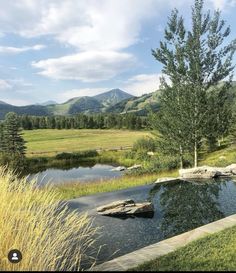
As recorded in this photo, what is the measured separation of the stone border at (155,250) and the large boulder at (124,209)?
3415 millimetres

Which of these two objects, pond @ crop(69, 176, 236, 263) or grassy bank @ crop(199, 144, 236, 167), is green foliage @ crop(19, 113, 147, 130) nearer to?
grassy bank @ crop(199, 144, 236, 167)

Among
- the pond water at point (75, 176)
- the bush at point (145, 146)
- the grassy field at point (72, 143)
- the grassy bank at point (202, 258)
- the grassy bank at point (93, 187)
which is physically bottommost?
the pond water at point (75, 176)

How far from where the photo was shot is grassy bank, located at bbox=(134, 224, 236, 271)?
6.04 metres

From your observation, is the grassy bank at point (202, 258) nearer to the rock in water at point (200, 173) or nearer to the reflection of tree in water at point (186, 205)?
the reflection of tree in water at point (186, 205)

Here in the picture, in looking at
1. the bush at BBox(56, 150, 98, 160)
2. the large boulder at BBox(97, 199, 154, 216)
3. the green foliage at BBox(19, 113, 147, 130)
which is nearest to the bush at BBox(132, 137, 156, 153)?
the bush at BBox(56, 150, 98, 160)

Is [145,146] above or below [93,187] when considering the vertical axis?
below

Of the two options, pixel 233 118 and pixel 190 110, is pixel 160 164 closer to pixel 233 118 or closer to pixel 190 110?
pixel 190 110

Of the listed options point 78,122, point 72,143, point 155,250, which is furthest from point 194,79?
point 78,122

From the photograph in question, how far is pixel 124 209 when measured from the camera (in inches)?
481

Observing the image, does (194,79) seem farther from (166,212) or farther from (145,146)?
(145,146)

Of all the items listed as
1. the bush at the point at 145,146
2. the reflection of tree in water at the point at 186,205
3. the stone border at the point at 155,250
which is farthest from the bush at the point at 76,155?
the stone border at the point at 155,250

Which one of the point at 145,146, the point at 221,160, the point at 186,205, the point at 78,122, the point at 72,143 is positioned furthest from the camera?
the point at 78,122

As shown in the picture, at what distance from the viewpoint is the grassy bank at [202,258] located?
604cm

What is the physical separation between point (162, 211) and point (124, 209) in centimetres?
152
